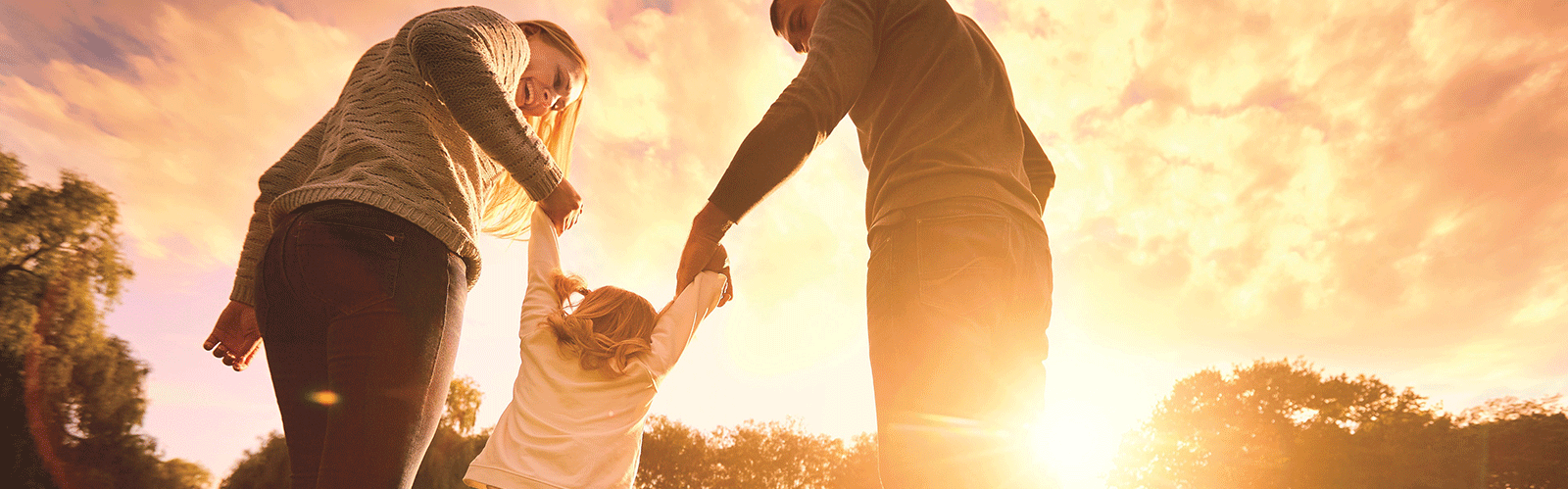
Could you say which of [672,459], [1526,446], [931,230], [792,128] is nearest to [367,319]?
[792,128]

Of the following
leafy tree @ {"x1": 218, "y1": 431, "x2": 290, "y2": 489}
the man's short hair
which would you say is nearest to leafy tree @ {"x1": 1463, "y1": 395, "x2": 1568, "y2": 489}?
the man's short hair

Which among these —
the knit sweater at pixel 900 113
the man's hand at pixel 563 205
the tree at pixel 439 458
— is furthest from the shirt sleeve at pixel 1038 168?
the tree at pixel 439 458

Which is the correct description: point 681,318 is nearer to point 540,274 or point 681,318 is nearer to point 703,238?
point 540,274

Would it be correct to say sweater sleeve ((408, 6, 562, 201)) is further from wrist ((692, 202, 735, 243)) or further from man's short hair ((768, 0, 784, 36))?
man's short hair ((768, 0, 784, 36))

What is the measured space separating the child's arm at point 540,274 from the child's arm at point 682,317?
1.97 feet

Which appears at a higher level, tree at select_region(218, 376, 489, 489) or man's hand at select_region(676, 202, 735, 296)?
tree at select_region(218, 376, 489, 489)

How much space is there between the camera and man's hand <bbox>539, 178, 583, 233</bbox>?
7.97 feet

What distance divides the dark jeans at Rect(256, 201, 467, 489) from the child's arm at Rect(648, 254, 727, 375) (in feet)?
4.34

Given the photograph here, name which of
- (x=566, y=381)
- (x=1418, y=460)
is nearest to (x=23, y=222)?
(x=566, y=381)

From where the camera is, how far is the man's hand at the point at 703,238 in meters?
1.89

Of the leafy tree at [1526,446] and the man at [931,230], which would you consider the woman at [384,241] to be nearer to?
the man at [931,230]

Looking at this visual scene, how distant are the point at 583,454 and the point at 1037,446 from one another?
8.01ft

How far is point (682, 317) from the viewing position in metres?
3.54

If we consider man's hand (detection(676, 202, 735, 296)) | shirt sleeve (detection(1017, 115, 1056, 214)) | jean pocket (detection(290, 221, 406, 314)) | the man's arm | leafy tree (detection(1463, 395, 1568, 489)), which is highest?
leafy tree (detection(1463, 395, 1568, 489))
